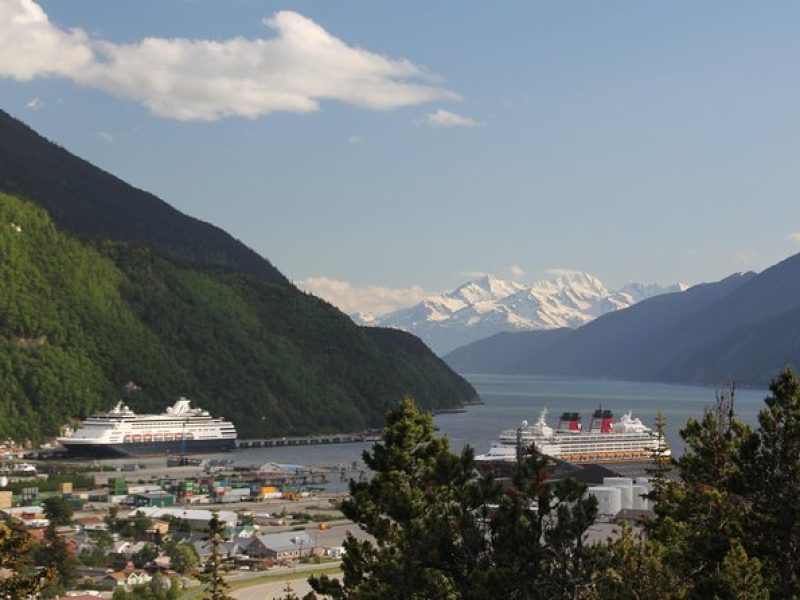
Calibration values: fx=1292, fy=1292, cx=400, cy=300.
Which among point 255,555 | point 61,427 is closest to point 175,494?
point 255,555

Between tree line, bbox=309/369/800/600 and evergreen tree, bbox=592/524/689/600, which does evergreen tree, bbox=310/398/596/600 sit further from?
evergreen tree, bbox=592/524/689/600

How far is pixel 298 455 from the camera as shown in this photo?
173 metres

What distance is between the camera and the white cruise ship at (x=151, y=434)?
16075 centimetres

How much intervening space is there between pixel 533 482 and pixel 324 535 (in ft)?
224

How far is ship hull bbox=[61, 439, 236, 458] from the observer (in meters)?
160

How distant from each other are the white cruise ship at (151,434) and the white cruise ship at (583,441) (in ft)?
171

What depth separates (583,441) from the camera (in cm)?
13275

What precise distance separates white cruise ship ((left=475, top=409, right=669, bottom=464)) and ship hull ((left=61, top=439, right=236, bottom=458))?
170ft

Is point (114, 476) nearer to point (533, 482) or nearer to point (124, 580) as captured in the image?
point (124, 580)

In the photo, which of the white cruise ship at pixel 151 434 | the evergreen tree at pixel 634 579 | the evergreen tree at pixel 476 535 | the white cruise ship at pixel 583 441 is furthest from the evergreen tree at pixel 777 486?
the white cruise ship at pixel 151 434

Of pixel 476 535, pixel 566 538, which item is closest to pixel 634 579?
pixel 566 538

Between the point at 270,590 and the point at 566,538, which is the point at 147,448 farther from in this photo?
the point at 566,538

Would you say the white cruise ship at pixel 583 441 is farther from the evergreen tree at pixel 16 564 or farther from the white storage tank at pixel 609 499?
the evergreen tree at pixel 16 564

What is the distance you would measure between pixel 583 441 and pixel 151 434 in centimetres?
6212
